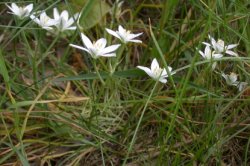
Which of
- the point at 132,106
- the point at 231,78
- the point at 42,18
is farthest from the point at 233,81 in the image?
the point at 42,18

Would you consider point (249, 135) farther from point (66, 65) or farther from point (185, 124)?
point (66, 65)

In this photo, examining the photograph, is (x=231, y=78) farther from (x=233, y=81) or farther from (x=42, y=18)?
(x=42, y=18)

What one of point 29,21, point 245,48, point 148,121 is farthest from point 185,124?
point 29,21

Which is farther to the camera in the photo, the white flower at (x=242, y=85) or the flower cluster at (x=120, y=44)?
the white flower at (x=242, y=85)

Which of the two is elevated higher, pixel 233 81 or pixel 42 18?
pixel 42 18

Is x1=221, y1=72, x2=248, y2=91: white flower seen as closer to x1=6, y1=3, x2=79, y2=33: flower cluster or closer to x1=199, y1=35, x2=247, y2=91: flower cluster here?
x1=199, y1=35, x2=247, y2=91: flower cluster

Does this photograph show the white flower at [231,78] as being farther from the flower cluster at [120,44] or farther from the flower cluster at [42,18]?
the flower cluster at [42,18]

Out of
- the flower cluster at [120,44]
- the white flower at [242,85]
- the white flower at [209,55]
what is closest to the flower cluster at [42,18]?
the flower cluster at [120,44]

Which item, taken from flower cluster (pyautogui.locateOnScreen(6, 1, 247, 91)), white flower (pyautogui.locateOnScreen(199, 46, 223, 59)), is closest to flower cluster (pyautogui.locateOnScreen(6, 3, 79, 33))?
flower cluster (pyautogui.locateOnScreen(6, 1, 247, 91))
